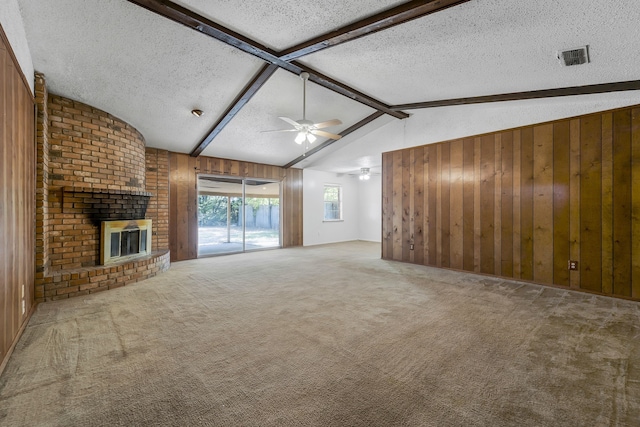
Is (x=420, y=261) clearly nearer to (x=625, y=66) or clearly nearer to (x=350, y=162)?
(x=350, y=162)

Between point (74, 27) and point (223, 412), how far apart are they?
365 cm

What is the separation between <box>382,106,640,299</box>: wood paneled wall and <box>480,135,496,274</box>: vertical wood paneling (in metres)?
0.02

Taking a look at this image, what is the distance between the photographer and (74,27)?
2.71 metres

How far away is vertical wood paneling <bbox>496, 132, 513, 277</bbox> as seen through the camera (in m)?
4.64

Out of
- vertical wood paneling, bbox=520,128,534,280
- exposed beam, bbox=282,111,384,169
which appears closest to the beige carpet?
vertical wood paneling, bbox=520,128,534,280

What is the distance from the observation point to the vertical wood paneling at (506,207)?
4.64 metres

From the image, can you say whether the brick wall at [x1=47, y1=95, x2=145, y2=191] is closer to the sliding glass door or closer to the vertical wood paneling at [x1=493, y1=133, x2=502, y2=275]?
the sliding glass door

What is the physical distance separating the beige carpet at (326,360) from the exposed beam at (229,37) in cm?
297

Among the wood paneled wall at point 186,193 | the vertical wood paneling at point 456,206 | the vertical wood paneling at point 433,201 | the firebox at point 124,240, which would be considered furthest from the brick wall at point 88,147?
the vertical wood paneling at point 456,206

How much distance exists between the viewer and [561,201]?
13.6ft

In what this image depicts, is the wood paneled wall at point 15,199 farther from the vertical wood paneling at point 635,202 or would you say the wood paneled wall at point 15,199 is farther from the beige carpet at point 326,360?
the vertical wood paneling at point 635,202

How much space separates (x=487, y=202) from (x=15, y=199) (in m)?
6.12

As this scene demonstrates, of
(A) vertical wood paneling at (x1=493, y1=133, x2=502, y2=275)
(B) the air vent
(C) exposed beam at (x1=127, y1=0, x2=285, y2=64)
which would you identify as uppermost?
(C) exposed beam at (x1=127, y1=0, x2=285, y2=64)

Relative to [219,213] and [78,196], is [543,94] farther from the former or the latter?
[219,213]
